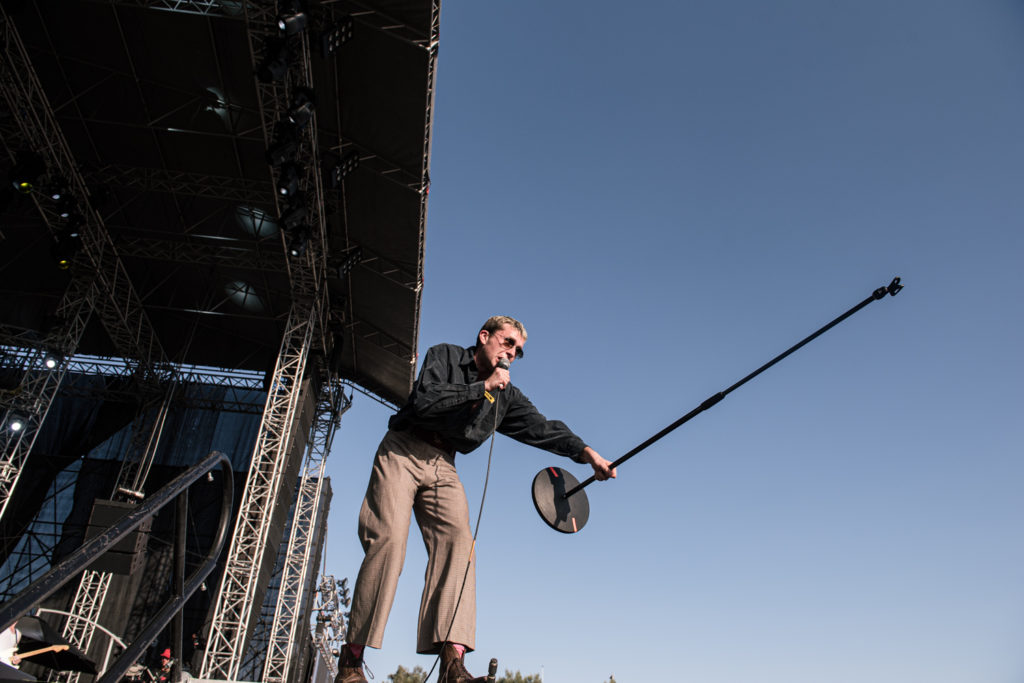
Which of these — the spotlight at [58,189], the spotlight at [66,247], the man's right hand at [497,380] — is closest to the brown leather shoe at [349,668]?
the man's right hand at [497,380]

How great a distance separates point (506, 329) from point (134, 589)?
1701cm

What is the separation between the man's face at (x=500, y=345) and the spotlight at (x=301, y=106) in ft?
26.9

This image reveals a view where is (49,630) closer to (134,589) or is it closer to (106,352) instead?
(134,589)

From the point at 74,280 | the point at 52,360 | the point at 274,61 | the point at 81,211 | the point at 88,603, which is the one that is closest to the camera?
the point at 274,61

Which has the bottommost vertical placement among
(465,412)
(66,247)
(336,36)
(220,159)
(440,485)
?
(440,485)

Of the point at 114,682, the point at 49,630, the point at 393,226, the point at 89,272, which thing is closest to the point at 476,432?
the point at 114,682

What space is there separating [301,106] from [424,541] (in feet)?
28.8

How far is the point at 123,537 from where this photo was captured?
1.66m

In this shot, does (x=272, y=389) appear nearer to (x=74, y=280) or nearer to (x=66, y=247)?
(x=66, y=247)

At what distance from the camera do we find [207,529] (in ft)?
57.7

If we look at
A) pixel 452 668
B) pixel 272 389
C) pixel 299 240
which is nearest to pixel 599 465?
pixel 452 668

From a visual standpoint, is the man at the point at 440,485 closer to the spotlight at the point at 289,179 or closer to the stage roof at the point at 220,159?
the stage roof at the point at 220,159

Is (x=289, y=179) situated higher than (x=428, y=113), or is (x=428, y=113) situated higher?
(x=428, y=113)

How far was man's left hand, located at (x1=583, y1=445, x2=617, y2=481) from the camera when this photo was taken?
3311mm
